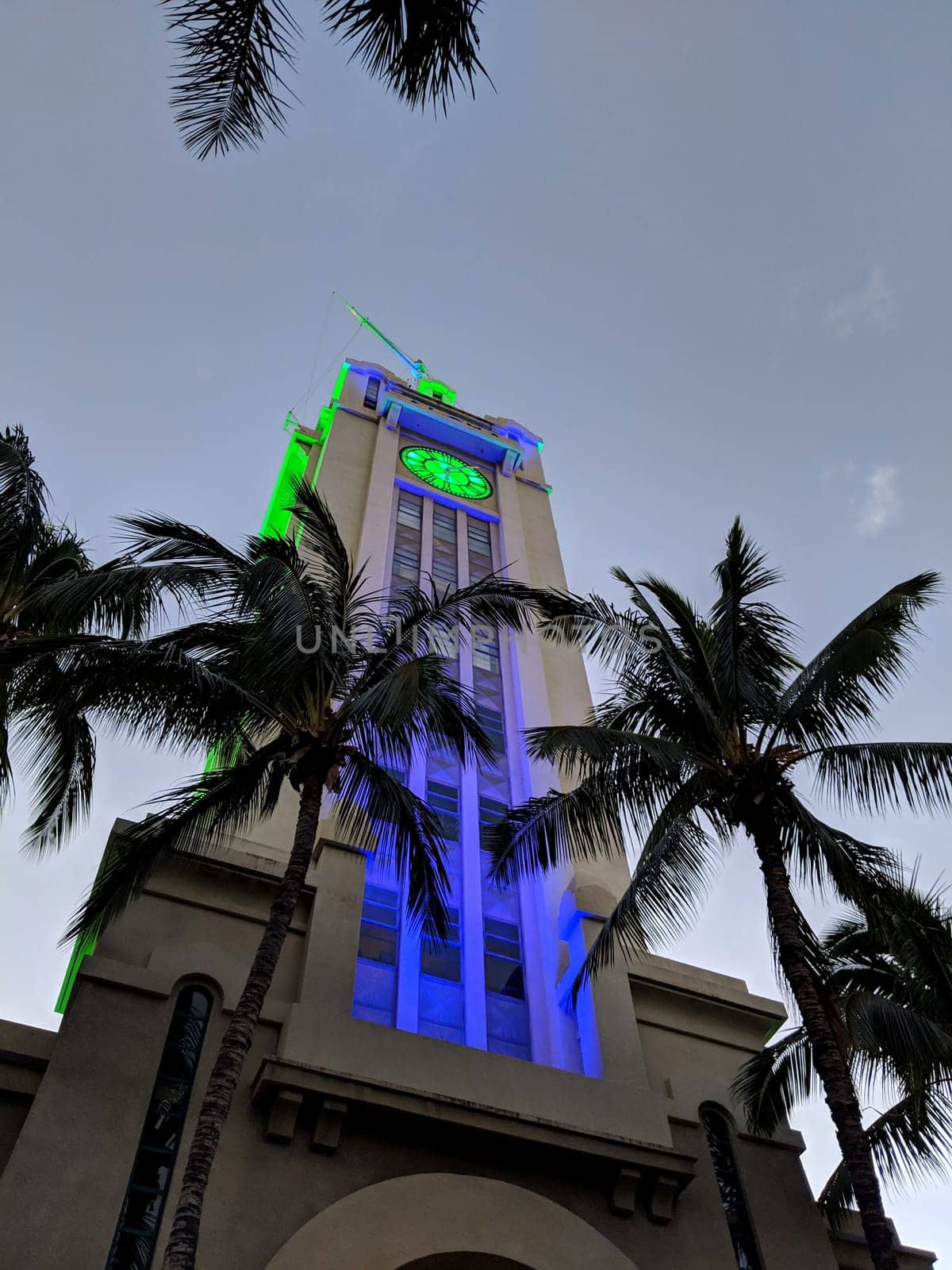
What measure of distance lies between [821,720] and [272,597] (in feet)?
23.7

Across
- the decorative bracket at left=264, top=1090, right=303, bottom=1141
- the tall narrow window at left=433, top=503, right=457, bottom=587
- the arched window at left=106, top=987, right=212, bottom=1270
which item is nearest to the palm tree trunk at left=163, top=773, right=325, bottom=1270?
the arched window at left=106, top=987, right=212, bottom=1270

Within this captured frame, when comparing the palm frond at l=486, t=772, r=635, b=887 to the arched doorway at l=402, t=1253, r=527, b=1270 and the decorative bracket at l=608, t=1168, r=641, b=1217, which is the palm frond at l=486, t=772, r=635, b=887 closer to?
the decorative bracket at l=608, t=1168, r=641, b=1217

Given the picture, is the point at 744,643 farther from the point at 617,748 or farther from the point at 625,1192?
the point at 625,1192

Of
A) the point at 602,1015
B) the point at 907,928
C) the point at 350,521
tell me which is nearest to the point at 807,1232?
the point at 602,1015

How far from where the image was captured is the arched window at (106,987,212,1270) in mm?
10484

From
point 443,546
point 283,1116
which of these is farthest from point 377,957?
point 443,546

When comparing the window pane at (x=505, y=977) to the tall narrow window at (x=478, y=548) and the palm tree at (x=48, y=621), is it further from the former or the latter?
the tall narrow window at (x=478, y=548)

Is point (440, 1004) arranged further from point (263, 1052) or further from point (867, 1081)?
point (867, 1081)

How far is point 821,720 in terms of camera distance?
13.7 m

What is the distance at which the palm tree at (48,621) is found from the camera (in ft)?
41.1

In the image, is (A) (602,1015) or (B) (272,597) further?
(A) (602,1015)

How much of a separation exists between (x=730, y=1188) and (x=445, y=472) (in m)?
22.8

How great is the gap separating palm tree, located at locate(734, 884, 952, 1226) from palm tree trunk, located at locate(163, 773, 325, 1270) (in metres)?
6.75

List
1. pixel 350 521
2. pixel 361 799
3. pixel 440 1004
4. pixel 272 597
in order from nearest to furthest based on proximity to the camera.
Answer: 1. pixel 272 597
2. pixel 361 799
3. pixel 440 1004
4. pixel 350 521
